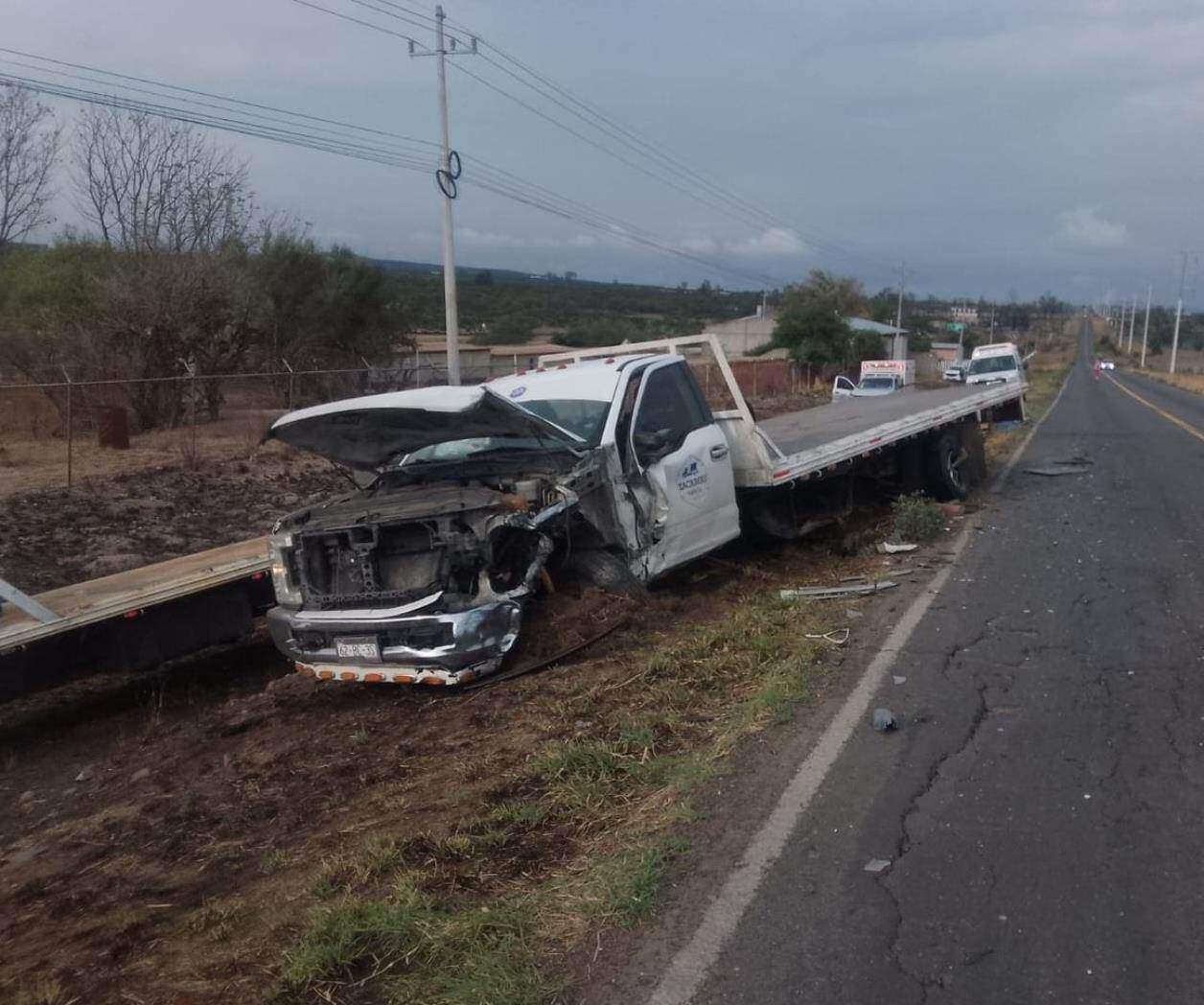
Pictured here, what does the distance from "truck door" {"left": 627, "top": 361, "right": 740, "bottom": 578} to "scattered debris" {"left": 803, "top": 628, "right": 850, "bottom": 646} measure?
1.28 metres

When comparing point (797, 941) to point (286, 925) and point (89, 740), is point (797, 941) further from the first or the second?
point (89, 740)

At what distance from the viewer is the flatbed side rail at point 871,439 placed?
9.59 m

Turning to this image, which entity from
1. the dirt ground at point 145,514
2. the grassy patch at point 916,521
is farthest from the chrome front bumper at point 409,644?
the dirt ground at point 145,514

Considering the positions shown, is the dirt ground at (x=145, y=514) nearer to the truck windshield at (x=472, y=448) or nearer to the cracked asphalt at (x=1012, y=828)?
the truck windshield at (x=472, y=448)

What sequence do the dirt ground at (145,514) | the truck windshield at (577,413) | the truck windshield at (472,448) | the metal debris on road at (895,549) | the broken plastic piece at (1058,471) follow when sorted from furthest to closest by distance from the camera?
the broken plastic piece at (1058,471), the dirt ground at (145,514), the metal debris on road at (895,549), the truck windshield at (577,413), the truck windshield at (472,448)

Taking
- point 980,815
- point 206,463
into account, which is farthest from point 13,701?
point 206,463

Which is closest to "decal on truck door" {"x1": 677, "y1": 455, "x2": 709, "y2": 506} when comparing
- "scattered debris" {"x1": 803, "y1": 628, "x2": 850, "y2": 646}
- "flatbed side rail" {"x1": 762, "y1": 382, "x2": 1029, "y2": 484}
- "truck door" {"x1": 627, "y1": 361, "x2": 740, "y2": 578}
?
"truck door" {"x1": 627, "y1": 361, "x2": 740, "y2": 578}

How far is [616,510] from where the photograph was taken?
7.48m

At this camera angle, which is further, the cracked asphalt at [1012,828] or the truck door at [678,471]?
the truck door at [678,471]

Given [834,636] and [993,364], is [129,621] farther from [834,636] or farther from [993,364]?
[993,364]

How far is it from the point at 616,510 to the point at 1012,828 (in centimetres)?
367

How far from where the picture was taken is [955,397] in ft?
49.1

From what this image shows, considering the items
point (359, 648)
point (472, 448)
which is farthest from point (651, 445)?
point (359, 648)

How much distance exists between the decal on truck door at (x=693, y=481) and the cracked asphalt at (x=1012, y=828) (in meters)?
1.93
